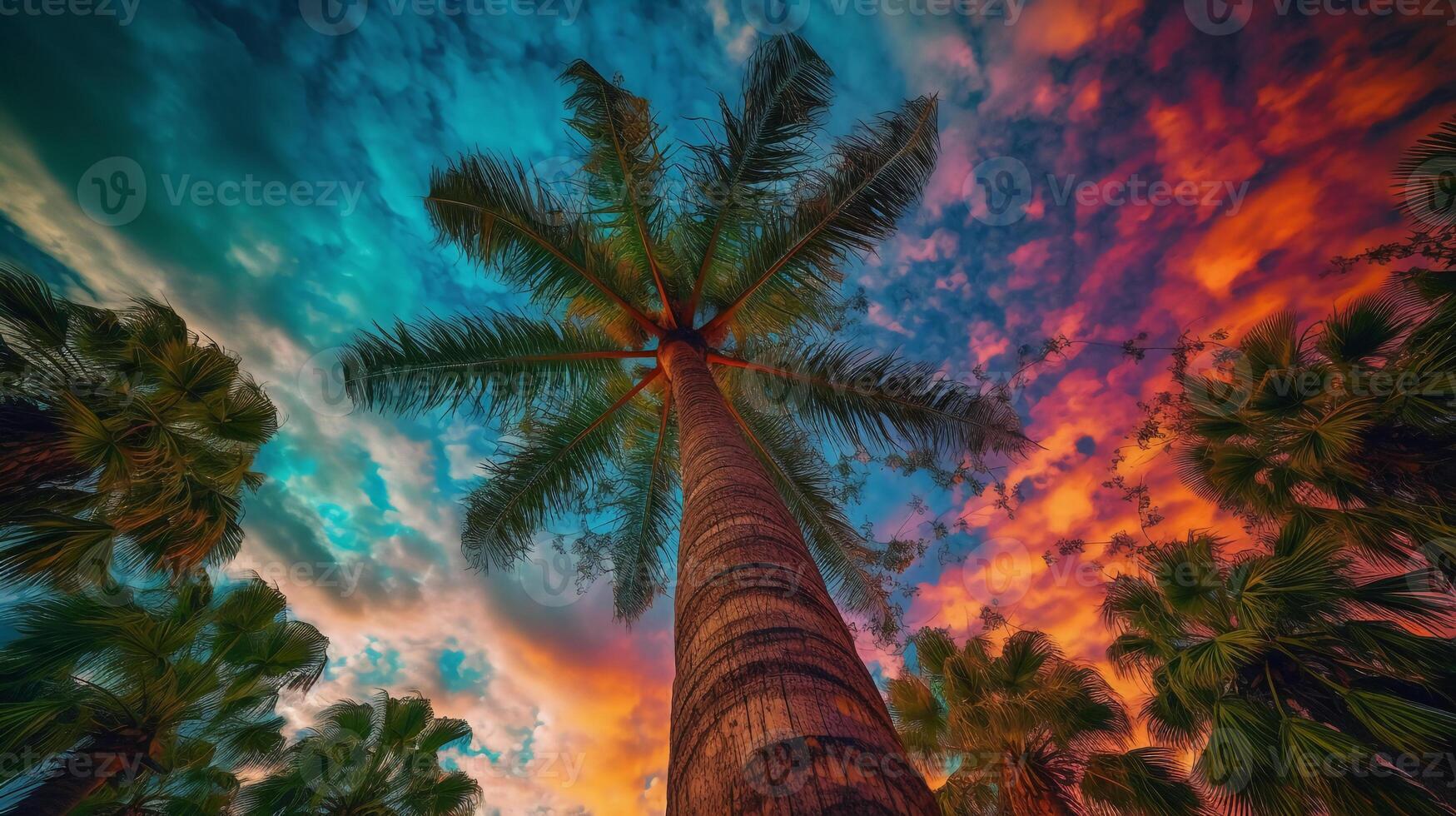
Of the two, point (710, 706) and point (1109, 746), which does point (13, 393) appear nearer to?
point (710, 706)

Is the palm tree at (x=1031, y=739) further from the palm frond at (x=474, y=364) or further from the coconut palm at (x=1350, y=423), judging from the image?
the palm frond at (x=474, y=364)

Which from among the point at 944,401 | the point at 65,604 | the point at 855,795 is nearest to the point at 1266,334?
the point at 944,401

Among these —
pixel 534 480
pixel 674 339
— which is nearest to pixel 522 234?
pixel 674 339

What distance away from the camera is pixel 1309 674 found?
15.5ft

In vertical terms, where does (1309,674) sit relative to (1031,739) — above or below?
Result: below

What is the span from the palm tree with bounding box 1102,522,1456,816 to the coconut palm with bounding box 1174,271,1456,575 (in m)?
0.79

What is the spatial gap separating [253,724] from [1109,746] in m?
12.2

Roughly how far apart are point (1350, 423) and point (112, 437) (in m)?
11.7

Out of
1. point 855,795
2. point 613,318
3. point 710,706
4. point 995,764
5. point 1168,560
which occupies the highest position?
point 613,318

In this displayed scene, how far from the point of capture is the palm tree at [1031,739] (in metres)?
5.67

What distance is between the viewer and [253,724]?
717 cm

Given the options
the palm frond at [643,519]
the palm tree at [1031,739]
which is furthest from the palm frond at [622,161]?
the palm tree at [1031,739]

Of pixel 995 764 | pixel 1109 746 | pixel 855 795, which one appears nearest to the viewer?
pixel 855 795

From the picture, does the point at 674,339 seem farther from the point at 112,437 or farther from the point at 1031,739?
the point at 1031,739
